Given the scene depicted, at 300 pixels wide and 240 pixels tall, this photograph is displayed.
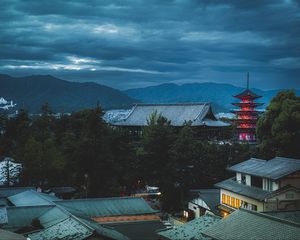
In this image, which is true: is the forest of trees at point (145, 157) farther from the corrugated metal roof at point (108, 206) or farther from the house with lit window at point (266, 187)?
the corrugated metal roof at point (108, 206)

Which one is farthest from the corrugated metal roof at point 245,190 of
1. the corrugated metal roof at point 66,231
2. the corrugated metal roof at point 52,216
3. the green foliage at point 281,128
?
the corrugated metal roof at point 66,231

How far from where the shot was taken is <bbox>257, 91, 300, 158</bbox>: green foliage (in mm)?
43031

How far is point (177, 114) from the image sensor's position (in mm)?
69938

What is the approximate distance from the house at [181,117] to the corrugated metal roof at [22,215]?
1402 inches

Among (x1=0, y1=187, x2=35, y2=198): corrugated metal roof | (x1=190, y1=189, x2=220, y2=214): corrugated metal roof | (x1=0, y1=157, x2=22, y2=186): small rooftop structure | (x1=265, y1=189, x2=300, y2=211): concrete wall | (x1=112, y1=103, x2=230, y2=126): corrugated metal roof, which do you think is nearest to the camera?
(x1=265, y1=189, x2=300, y2=211): concrete wall

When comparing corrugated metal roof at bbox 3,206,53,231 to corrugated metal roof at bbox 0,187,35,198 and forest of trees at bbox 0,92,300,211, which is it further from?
forest of trees at bbox 0,92,300,211

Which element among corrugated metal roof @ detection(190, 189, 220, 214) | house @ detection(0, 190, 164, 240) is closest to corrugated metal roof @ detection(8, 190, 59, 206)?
house @ detection(0, 190, 164, 240)

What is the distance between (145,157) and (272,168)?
14444 mm

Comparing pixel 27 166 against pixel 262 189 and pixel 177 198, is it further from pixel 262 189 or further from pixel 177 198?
pixel 262 189

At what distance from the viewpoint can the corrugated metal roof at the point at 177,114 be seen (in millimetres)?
66688

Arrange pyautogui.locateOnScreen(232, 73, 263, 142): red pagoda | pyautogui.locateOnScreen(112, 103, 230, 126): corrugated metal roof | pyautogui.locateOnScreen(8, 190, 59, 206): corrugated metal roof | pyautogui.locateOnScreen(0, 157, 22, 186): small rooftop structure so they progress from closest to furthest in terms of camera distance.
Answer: pyautogui.locateOnScreen(8, 190, 59, 206): corrugated metal roof → pyautogui.locateOnScreen(0, 157, 22, 186): small rooftop structure → pyautogui.locateOnScreen(112, 103, 230, 126): corrugated metal roof → pyautogui.locateOnScreen(232, 73, 263, 142): red pagoda

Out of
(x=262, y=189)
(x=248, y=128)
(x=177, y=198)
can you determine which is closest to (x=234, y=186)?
(x=262, y=189)

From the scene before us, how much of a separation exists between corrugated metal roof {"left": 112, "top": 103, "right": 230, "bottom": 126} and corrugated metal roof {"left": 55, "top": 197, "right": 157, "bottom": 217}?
32813 mm

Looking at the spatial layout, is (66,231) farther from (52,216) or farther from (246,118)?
(246,118)
